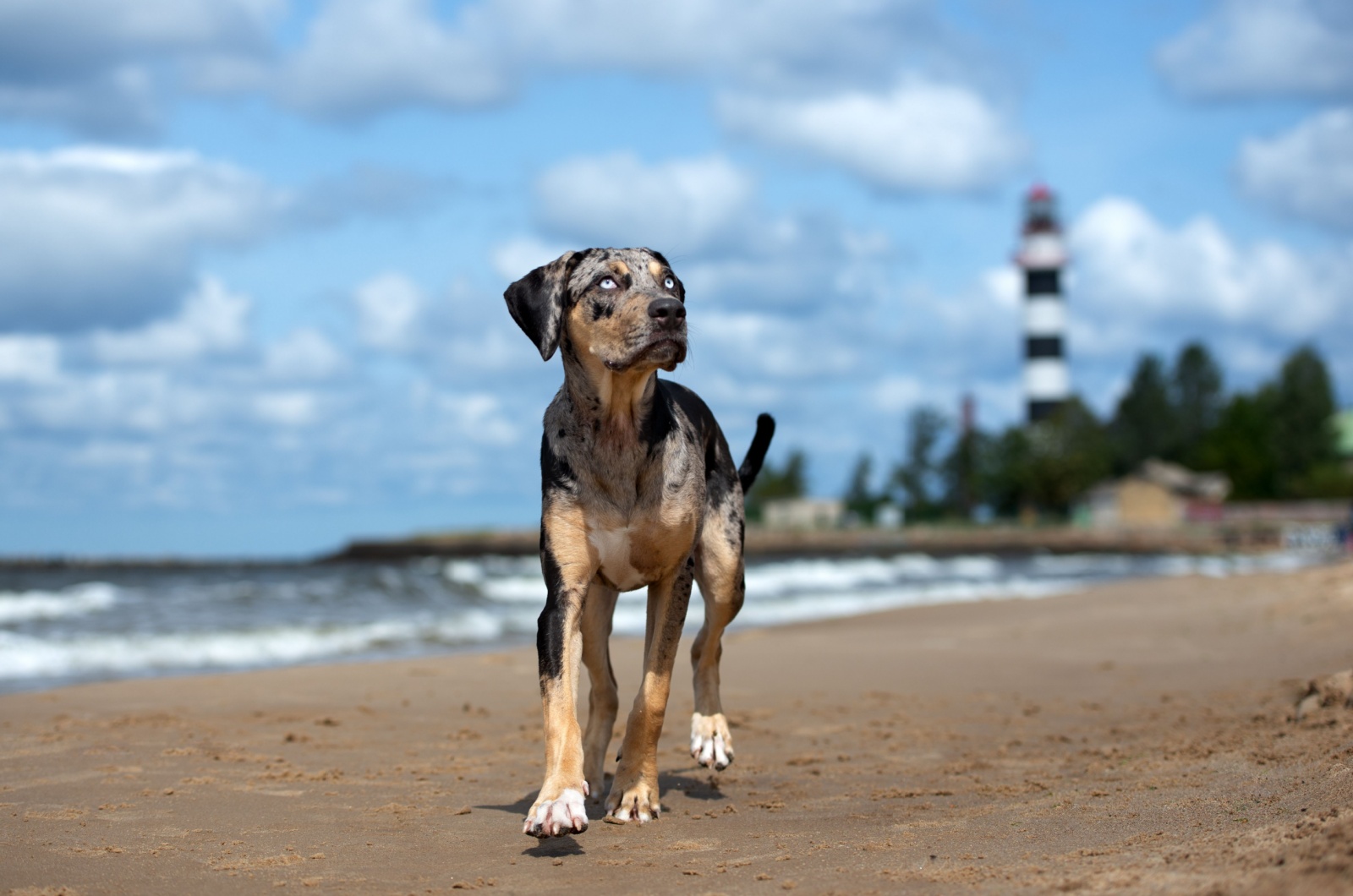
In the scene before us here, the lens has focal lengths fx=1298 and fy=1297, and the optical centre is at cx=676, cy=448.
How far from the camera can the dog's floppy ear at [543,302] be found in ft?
19.7

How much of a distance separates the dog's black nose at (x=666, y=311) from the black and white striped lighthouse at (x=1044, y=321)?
8670 cm

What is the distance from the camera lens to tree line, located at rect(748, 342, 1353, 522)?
321 feet

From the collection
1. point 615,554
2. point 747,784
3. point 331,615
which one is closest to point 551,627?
point 615,554

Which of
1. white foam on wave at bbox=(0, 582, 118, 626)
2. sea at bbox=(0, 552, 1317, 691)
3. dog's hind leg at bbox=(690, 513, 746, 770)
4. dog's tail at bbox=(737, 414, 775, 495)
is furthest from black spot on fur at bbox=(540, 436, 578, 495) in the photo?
white foam on wave at bbox=(0, 582, 118, 626)

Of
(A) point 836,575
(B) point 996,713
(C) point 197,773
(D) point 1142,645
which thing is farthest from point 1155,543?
(C) point 197,773

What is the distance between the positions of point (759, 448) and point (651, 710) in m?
2.57

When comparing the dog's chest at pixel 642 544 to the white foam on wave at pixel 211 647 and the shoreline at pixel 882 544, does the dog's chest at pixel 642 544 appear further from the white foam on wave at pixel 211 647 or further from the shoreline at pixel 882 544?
the shoreline at pixel 882 544

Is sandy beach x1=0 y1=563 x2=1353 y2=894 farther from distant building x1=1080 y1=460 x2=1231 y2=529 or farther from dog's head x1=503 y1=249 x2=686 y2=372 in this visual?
distant building x1=1080 y1=460 x2=1231 y2=529

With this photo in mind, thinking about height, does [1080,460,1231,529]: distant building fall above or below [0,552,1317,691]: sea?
above

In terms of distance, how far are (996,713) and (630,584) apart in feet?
15.4

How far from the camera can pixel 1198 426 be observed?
4523 inches

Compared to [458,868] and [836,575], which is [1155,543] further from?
[458,868]

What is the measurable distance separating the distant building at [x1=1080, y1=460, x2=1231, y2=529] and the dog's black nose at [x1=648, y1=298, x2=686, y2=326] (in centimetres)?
8361

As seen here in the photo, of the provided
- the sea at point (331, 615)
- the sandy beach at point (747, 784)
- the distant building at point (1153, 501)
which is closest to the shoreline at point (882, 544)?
the distant building at point (1153, 501)
